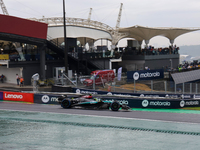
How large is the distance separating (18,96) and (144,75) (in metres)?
15.2

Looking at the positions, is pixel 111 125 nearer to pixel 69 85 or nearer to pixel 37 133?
pixel 37 133

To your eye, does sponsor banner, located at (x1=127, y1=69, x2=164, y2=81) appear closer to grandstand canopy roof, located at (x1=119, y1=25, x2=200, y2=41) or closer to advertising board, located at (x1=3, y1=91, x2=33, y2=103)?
advertising board, located at (x1=3, y1=91, x2=33, y2=103)

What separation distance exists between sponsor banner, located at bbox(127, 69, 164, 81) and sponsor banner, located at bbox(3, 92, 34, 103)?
11511 mm

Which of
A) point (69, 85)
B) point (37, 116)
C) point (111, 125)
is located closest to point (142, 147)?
point (111, 125)

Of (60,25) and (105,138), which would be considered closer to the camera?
(105,138)

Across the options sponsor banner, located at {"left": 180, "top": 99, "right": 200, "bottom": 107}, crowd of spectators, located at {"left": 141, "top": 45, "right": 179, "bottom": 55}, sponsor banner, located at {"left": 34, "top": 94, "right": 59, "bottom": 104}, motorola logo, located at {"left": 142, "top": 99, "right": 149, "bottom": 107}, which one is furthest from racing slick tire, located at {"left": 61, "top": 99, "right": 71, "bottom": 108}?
crowd of spectators, located at {"left": 141, "top": 45, "right": 179, "bottom": 55}

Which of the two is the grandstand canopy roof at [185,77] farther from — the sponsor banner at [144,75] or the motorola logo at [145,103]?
the motorola logo at [145,103]

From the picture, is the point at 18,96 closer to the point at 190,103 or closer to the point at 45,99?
the point at 45,99

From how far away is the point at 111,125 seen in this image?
15445 mm

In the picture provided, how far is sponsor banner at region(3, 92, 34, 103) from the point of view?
2755 cm

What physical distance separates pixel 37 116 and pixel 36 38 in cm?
1964

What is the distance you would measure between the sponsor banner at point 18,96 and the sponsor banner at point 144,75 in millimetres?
11511

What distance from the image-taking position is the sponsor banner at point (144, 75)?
3262 cm

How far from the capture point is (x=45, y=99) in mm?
26594
